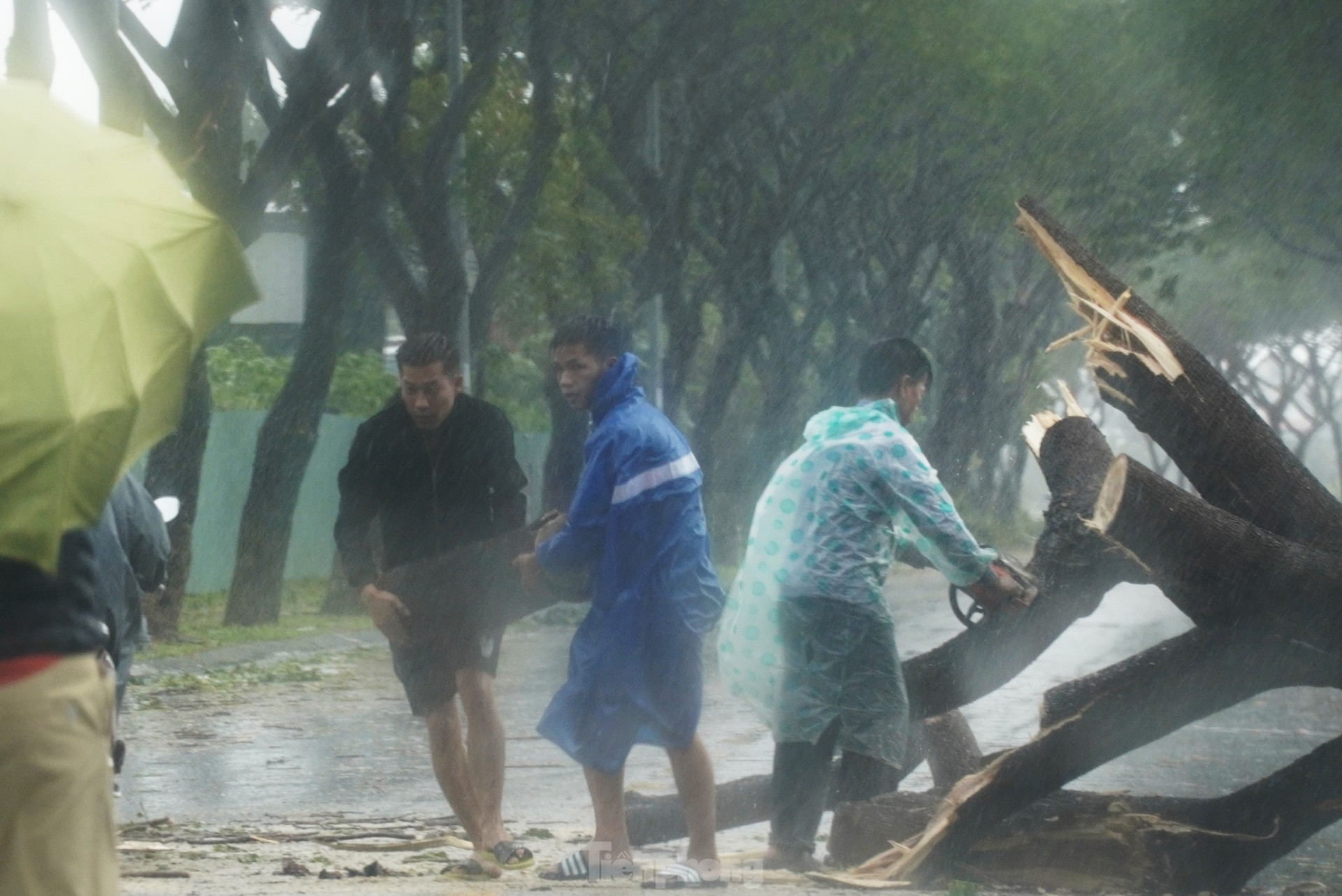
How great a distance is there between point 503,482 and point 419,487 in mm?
271

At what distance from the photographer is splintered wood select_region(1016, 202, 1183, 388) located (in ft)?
20.6

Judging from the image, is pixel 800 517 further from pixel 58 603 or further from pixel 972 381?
pixel 972 381

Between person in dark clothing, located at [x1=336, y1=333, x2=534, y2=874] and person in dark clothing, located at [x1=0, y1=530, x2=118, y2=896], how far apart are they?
338 cm

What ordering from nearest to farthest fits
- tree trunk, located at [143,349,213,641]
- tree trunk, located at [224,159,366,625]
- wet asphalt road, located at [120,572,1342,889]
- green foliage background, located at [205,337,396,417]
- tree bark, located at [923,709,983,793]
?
tree bark, located at [923,709,983,793] < wet asphalt road, located at [120,572,1342,889] < tree trunk, located at [143,349,213,641] < tree trunk, located at [224,159,366,625] < green foliage background, located at [205,337,396,417]

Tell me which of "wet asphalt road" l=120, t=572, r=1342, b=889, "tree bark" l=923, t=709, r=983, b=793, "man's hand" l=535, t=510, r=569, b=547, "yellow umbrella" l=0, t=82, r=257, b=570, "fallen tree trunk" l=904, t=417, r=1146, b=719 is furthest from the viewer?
"wet asphalt road" l=120, t=572, r=1342, b=889

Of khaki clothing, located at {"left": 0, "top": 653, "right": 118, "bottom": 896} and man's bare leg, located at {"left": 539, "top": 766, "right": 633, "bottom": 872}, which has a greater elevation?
khaki clothing, located at {"left": 0, "top": 653, "right": 118, "bottom": 896}

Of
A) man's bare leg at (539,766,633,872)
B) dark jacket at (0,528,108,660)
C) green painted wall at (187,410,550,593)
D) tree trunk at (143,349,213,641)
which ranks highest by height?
green painted wall at (187,410,550,593)

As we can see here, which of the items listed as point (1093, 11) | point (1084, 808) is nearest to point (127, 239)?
point (1084, 808)

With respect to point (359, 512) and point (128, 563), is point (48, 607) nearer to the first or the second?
point (128, 563)

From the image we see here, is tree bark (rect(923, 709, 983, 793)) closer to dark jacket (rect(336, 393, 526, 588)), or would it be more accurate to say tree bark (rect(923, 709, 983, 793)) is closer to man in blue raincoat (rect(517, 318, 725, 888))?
man in blue raincoat (rect(517, 318, 725, 888))

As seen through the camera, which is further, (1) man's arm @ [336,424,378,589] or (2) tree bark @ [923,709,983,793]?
(2) tree bark @ [923,709,983,793]

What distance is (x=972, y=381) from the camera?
33.6 metres

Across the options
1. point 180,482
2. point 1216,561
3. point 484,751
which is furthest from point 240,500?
point 1216,561

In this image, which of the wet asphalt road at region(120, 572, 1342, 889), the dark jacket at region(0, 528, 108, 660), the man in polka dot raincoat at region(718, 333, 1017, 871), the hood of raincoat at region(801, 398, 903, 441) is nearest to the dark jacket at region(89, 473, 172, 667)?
the dark jacket at region(0, 528, 108, 660)
